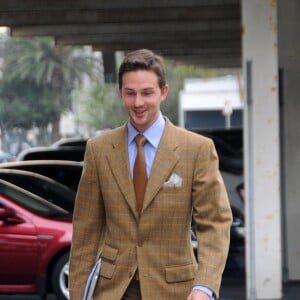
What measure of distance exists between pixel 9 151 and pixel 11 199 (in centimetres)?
4421

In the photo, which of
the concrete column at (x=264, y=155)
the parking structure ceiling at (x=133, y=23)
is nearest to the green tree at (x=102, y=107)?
the parking structure ceiling at (x=133, y=23)

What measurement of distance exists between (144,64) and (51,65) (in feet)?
193

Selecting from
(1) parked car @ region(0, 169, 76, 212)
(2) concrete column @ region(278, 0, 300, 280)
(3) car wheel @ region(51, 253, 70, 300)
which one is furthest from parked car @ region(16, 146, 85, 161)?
(3) car wheel @ region(51, 253, 70, 300)

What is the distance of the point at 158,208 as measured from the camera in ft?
13.8

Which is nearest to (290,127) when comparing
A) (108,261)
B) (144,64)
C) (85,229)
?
(85,229)

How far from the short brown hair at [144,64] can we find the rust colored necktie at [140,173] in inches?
9.7

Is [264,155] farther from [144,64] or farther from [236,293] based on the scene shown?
[144,64]

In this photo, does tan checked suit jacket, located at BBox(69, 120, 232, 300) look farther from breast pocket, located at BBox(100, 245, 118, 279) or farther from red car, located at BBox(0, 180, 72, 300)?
red car, located at BBox(0, 180, 72, 300)

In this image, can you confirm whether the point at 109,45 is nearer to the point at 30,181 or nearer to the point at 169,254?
the point at 30,181

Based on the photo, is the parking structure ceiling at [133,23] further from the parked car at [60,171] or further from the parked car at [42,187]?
the parked car at [42,187]

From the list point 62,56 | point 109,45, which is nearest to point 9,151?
point 62,56

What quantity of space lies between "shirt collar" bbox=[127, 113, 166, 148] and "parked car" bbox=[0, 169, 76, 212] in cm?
853

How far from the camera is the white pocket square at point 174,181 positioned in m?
4.21

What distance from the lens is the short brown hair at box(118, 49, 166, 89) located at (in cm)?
412
